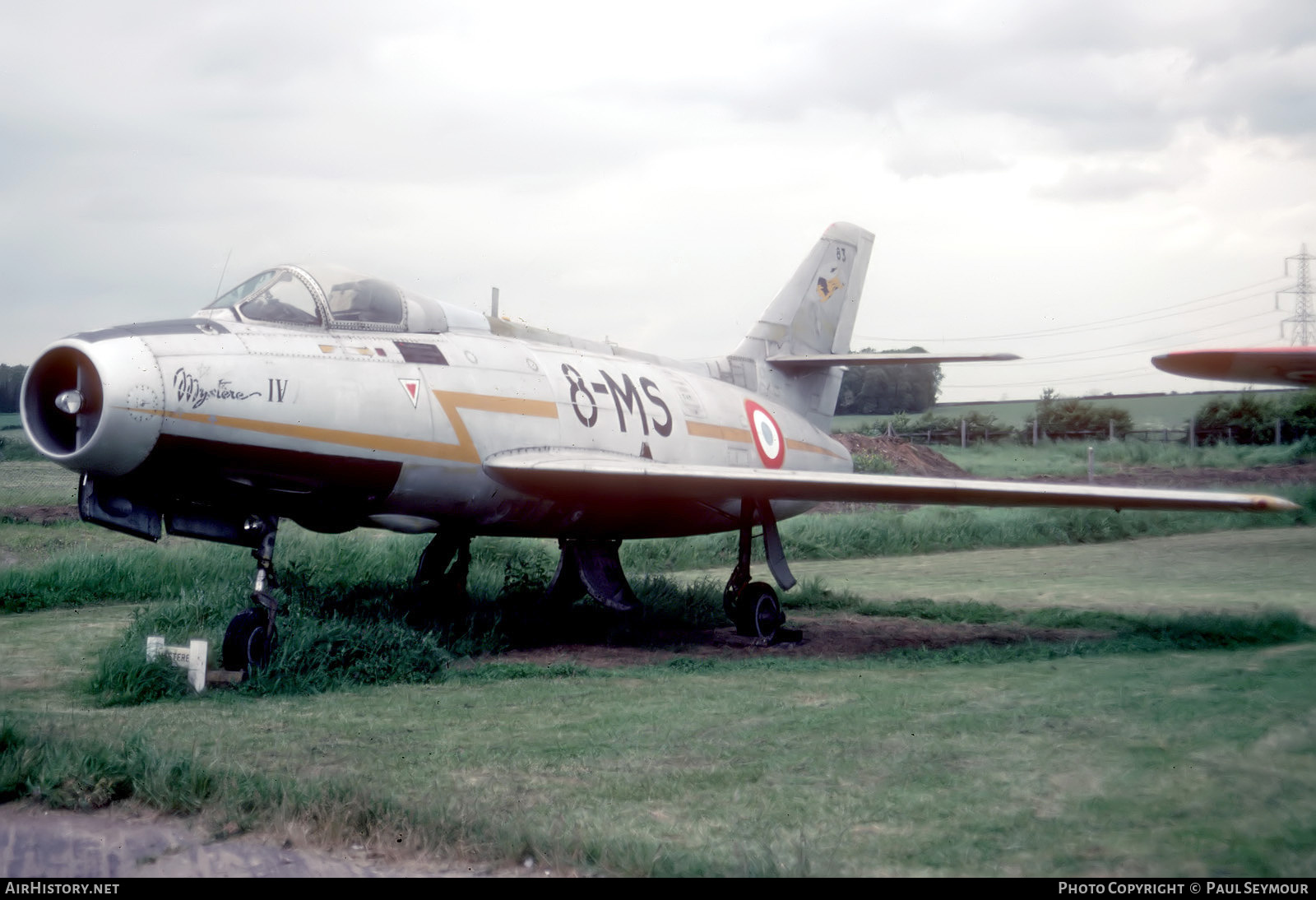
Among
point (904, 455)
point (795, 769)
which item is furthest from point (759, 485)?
point (904, 455)

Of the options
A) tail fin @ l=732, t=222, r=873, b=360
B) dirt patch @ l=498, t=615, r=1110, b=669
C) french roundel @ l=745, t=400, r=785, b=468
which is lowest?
dirt patch @ l=498, t=615, r=1110, b=669

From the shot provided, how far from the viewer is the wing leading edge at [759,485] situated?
28.5ft

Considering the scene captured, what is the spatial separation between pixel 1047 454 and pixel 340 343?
533 inches

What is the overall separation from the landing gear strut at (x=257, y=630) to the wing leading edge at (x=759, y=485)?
6.55ft

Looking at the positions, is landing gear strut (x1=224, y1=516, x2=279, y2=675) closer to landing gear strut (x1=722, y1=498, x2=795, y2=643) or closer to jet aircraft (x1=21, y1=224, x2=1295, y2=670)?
jet aircraft (x1=21, y1=224, x2=1295, y2=670)

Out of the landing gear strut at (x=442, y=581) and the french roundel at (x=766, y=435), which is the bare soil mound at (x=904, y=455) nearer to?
the french roundel at (x=766, y=435)

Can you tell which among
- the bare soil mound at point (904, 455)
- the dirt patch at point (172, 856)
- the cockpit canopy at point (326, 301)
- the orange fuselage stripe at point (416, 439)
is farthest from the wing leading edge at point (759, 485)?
the bare soil mound at point (904, 455)

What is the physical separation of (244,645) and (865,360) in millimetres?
8115

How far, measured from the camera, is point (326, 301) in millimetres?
8250

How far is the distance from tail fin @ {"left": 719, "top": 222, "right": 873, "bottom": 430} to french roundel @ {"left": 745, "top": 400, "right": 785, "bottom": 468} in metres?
0.71

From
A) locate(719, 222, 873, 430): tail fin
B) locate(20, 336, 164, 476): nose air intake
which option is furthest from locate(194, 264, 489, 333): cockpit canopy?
locate(719, 222, 873, 430): tail fin

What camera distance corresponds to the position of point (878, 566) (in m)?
16.5

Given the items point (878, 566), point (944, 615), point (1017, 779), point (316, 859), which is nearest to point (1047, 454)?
point (878, 566)

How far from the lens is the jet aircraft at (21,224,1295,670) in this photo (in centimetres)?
690
